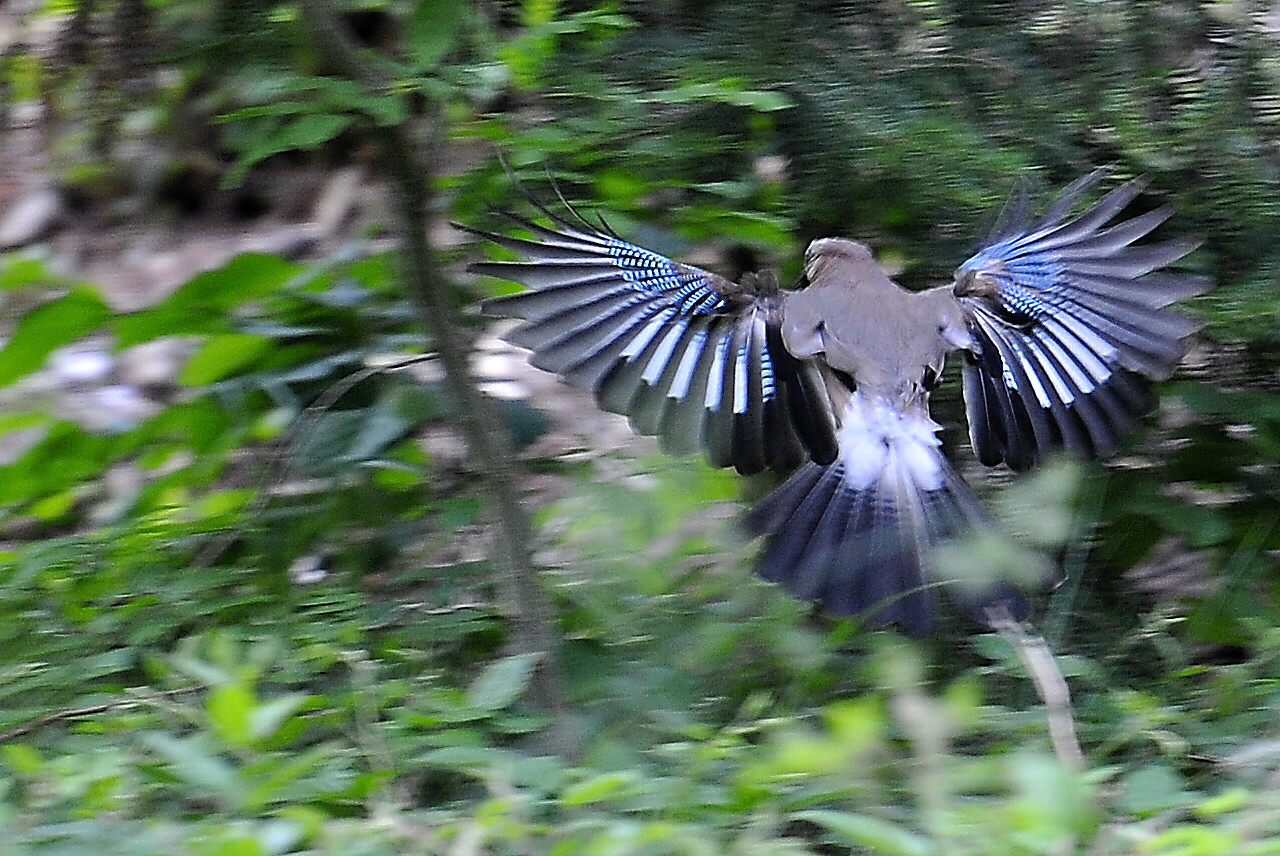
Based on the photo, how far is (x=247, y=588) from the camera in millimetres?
2424

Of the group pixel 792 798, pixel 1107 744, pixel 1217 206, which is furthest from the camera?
pixel 1217 206

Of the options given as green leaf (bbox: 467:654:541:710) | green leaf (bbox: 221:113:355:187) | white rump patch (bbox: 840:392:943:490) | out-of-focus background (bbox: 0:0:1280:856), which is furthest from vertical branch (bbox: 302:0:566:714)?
white rump patch (bbox: 840:392:943:490)

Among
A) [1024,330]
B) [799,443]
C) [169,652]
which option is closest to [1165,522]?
[1024,330]

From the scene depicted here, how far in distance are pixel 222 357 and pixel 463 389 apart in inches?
23.6

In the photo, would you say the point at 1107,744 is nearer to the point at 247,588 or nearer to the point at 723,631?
the point at 723,631

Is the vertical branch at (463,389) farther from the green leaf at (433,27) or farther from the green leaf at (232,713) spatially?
the green leaf at (232,713)

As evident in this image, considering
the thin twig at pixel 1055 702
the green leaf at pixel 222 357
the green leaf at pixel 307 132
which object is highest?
the green leaf at pixel 307 132

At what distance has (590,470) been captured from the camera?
2475mm

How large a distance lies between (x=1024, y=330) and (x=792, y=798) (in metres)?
1.14

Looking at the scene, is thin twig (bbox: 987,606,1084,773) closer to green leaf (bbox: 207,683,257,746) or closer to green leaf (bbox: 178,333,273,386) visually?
green leaf (bbox: 207,683,257,746)

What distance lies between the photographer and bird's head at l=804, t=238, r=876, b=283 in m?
2.44

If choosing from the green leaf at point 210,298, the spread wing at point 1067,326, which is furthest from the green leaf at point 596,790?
the green leaf at point 210,298

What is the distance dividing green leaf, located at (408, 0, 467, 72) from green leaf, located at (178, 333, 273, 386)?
812mm

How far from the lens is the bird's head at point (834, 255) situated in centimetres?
244
